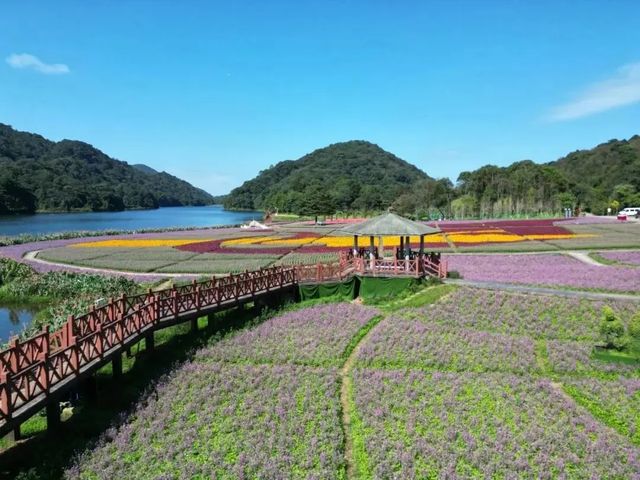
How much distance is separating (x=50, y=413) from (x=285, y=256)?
3030 centimetres

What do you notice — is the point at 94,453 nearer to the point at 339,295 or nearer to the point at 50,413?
the point at 50,413

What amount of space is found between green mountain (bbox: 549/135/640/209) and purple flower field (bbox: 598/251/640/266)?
84.1 m

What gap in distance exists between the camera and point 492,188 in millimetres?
119812

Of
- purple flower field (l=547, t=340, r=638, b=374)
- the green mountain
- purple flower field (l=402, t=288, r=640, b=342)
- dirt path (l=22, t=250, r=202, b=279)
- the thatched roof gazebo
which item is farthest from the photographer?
the green mountain

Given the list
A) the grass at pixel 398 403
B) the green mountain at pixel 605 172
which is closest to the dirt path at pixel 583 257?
the grass at pixel 398 403

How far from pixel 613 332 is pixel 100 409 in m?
18.2

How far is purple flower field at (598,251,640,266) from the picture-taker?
116ft

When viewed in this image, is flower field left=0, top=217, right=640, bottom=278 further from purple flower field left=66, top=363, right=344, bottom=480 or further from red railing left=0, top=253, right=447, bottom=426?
purple flower field left=66, top=363, right=344, bottom=480

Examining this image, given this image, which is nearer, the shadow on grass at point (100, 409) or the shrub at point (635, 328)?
the shadow on grass at point (100, 409)

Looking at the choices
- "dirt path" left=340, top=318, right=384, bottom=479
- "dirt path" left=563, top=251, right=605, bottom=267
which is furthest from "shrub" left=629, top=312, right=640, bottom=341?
"dirt path" left=563, top=251, right=605, bottom=267

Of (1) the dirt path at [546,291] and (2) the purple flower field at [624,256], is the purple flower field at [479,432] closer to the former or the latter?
(1) the dirt path at [546,291]

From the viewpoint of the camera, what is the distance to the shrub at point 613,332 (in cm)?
1809

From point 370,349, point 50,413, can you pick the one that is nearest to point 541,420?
point 370,349

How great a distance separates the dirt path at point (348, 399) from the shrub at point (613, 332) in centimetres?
903
